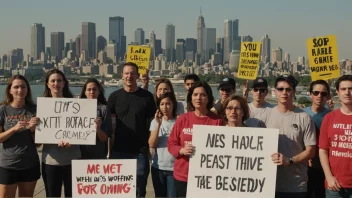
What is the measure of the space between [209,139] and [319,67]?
4.35 meters

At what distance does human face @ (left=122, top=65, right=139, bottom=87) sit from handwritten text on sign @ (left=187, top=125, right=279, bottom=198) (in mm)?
1605

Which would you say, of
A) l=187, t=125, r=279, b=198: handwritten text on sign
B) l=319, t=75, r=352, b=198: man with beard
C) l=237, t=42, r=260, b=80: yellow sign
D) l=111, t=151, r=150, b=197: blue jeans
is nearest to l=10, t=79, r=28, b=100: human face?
l=111, t=151, r=150, b=197: blue jeans

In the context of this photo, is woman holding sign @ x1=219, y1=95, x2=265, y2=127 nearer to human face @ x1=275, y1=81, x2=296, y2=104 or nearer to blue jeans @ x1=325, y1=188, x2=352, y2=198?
human face @ x1=275, y1=81, x2=296, y2=104

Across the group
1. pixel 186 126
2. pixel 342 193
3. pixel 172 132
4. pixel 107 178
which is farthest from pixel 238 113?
pixel 107 178

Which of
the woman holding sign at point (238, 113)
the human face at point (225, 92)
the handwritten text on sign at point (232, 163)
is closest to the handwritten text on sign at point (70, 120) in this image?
the handwritten text on sign at point (232, 163)

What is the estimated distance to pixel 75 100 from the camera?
6059 mm

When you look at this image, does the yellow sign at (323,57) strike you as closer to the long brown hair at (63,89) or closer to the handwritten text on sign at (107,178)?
the long brown hair at (63,89)

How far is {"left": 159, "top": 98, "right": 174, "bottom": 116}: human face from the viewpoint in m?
6.02

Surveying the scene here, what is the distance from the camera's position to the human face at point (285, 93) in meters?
5.25

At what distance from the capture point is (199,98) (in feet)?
18.0

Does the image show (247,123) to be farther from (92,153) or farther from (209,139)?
(92,153)

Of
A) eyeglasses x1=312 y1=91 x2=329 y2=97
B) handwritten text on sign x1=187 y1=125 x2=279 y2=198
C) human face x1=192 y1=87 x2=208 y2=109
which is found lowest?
handwritten text on sign x1=187 y1=125 x2=279 y2=198

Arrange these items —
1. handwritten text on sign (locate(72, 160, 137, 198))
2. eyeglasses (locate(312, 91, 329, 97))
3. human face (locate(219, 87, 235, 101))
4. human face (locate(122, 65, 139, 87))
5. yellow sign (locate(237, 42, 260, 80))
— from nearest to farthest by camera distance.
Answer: handwritten text on sign (locate(72, 160, 137, 198)), eyeglasses (locate(312, 91, 329, 97)), human face (locate(122, 65, 139, 87)), human face (locate(219, 87, 235, 101)), yellow sign (locate(237, 42, 260, 80))

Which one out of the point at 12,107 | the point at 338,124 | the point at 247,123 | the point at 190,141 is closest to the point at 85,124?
the point at 12,107
